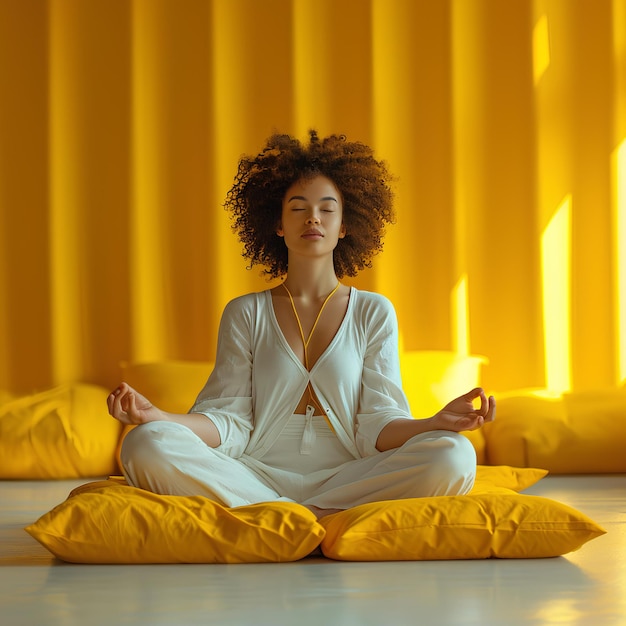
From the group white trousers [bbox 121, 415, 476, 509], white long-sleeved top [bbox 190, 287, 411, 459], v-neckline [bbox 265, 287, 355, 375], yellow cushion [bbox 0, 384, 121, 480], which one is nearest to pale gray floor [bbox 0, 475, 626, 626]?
white trousers [bbox 121, 415, 476, 509]

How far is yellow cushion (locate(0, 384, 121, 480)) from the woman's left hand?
167 cm

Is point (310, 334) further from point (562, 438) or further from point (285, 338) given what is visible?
point (562, 438)

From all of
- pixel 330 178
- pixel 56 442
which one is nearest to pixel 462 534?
pixel 330 178

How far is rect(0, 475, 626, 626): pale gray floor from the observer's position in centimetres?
160

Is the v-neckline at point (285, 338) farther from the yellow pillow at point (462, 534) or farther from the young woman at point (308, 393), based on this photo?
the yellow pillow at point (462, 534)

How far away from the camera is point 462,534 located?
6.75ft

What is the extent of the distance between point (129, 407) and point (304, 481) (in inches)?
19.4

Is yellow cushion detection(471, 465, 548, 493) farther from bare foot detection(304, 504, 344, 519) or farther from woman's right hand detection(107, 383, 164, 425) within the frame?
woman's right hand detection(107, 383, 164, 425)

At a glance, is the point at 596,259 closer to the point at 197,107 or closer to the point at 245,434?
the point at 197,107

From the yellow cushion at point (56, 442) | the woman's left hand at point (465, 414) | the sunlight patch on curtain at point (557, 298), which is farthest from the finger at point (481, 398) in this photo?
the sunlight patch on curtain at point (557, 298)

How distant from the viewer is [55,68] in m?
4.10

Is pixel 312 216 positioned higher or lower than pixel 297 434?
higher

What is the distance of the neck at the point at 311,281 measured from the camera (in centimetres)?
274

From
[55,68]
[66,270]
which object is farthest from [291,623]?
[55,68]
